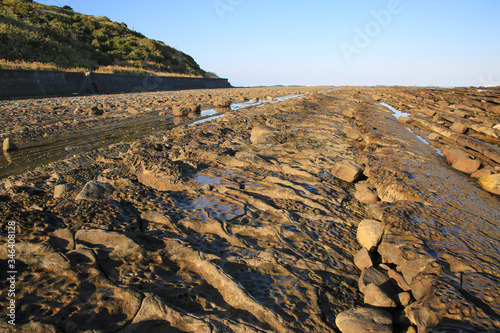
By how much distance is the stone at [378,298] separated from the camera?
7.97 feet

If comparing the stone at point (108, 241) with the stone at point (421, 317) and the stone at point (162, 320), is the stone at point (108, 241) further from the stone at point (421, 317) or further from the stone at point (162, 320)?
the stone at point (421, 317)

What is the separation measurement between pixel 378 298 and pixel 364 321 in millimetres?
392

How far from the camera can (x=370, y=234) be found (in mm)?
3379

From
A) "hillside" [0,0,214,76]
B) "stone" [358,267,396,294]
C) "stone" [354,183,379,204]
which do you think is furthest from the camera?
"hillside" [0,0,214,76]

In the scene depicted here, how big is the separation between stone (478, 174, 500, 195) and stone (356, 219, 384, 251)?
4.03 metres

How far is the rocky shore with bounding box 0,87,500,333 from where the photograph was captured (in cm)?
215

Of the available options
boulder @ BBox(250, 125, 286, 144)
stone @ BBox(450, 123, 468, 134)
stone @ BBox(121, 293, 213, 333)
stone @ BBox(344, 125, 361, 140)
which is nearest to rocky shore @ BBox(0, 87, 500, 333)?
stone @ BBox(121, 293, 213, 333)

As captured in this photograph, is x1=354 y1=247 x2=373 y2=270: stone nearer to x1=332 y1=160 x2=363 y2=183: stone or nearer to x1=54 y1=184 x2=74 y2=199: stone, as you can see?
x1=332 y1=160 x2=363 y2=183: stone

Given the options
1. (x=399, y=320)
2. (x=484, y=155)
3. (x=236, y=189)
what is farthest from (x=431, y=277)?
(x=484, y=155)

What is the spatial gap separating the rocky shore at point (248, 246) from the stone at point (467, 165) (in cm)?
38

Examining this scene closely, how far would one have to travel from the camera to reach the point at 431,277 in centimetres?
268

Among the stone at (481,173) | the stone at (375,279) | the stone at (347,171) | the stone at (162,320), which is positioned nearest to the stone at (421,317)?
the stone at (375,279)

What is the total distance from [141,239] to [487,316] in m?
3.28

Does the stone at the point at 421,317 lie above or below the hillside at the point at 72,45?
below
